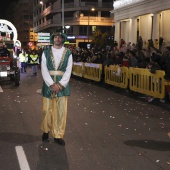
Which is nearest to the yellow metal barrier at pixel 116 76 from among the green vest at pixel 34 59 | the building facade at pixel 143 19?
the building facade at pixel 143 19

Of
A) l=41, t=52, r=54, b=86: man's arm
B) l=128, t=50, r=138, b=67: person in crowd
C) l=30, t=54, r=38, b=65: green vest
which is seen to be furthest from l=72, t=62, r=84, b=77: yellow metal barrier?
l=41, t=52, r=54, b=86: man's arm

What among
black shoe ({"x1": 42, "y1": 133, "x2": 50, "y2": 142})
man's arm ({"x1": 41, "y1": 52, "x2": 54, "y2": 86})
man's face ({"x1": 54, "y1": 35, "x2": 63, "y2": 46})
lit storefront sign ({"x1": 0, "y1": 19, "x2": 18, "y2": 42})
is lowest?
black shoe ({"x1": 42, "y1": 133, "x2": 50, "y2": 142})

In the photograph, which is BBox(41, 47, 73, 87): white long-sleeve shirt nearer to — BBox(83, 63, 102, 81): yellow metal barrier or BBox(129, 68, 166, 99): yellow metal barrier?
BBox(129, 68, 166, 99): yellow metal barrier

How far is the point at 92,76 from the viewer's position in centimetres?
2006

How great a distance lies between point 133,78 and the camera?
14.4 m

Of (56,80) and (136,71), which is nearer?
(56,80)

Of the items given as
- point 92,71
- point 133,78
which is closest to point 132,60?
point 133,78

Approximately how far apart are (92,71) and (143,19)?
12262 mm

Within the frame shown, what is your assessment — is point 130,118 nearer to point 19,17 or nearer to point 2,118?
point 2,118

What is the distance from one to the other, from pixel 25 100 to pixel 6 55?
22.1 ft

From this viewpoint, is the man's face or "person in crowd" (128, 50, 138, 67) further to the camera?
"person in crowd" (128, 50, 138, 67)

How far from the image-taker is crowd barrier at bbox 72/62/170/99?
12297 mm

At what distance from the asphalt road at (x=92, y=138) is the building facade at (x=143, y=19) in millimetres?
15704

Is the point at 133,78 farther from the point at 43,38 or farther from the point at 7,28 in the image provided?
the point at 43,38
